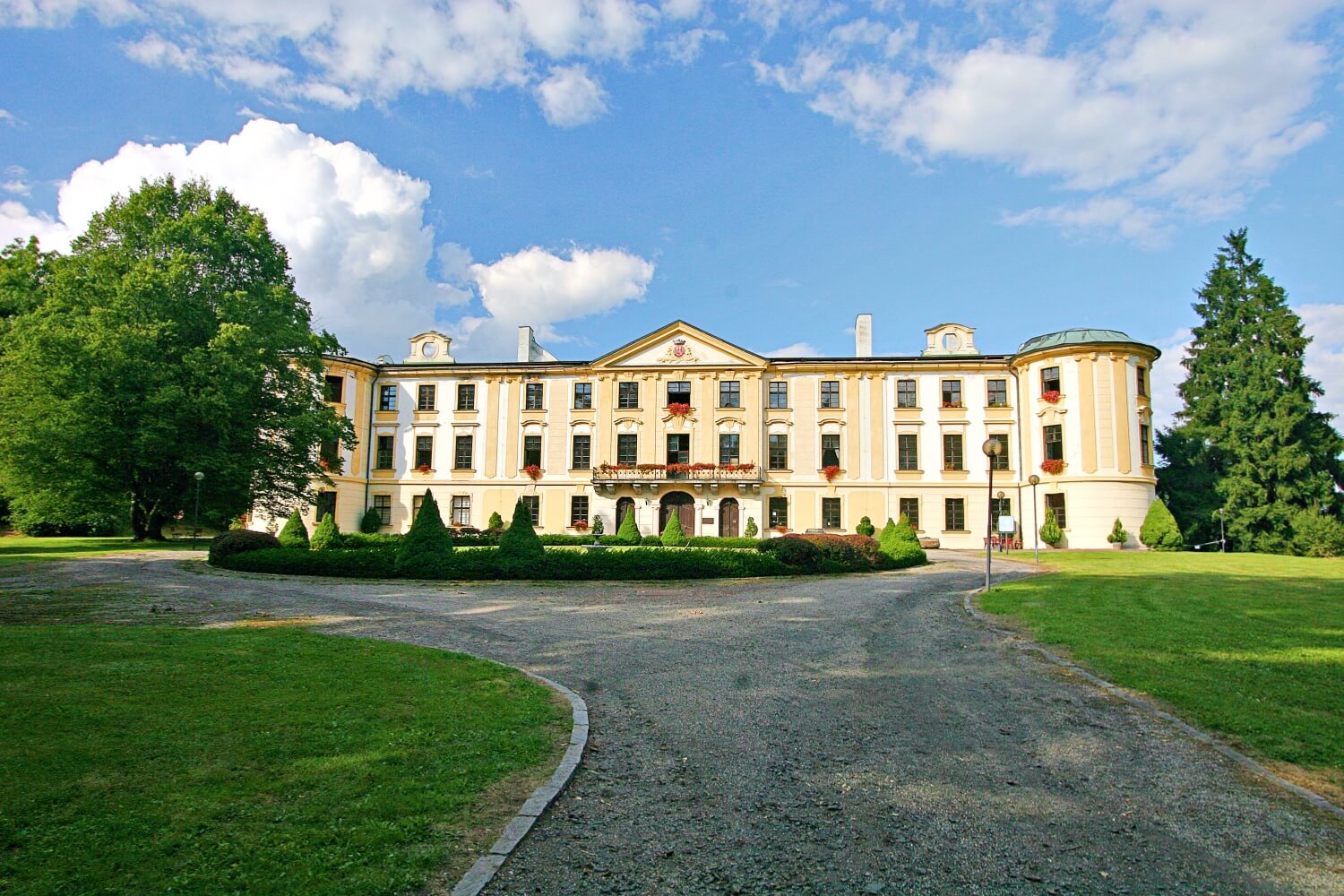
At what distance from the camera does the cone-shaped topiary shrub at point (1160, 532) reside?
105 ft

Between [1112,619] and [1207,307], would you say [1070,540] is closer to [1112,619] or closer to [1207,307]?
[1207,307]

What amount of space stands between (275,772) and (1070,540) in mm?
37023

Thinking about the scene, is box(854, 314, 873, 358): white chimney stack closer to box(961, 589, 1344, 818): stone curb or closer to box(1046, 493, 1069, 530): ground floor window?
box(1046, 493, 1069, 530): ground floor window

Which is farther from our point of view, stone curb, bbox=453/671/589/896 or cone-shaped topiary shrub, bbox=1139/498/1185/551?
cone-shaped topiary shrub, bbox=1139/498/1185/551

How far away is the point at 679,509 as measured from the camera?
39.8 m

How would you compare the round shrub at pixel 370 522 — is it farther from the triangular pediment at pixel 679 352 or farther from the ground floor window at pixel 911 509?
the ground floor window at pixel 911 509

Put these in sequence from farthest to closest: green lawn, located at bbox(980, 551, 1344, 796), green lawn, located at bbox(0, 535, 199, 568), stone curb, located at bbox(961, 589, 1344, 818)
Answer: green lawn, located at bbox(0, 535, 199, 568)
green lawn, located at bbox(980, 551, 1344, 796)
stone curb, located at bbox(961, 589, 1344, 818)

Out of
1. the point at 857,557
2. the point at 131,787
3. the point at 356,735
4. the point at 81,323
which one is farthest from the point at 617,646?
the point at 81,323

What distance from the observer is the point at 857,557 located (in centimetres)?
2172

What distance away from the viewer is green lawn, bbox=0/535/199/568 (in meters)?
21.9

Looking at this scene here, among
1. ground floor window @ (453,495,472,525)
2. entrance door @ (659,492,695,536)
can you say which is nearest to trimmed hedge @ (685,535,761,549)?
entrance door @ (659,492,695,536)

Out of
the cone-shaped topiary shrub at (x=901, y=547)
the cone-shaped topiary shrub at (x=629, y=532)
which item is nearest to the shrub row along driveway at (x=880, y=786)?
the cone-shaped topiary shrub at (x=901, y=547)

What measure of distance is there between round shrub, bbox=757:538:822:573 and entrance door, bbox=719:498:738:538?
18.3 meters

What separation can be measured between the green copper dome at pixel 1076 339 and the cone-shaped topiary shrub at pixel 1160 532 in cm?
830
